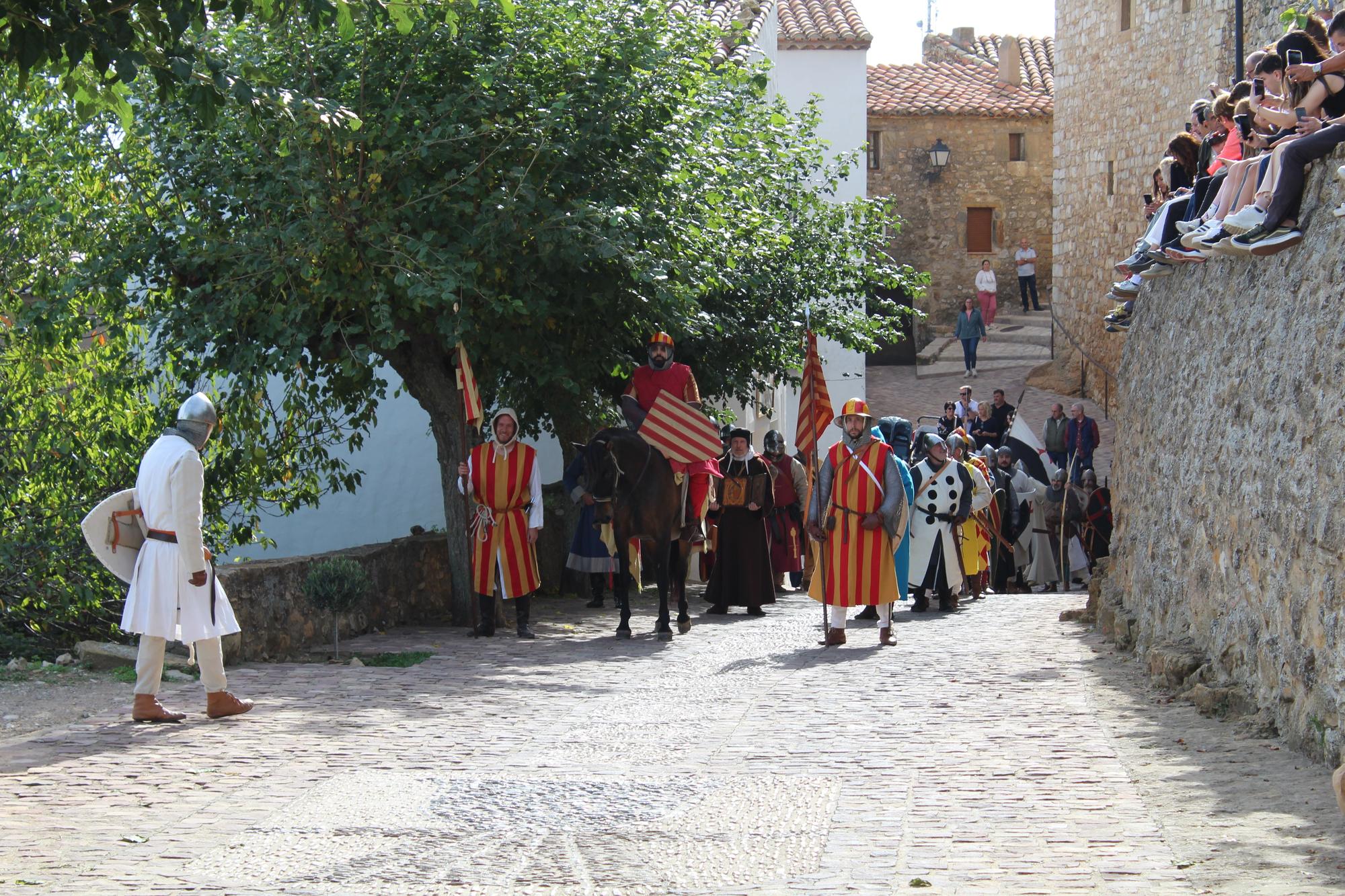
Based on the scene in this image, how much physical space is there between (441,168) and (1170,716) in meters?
7.45

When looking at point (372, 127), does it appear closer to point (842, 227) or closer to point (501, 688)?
point (501, 688)

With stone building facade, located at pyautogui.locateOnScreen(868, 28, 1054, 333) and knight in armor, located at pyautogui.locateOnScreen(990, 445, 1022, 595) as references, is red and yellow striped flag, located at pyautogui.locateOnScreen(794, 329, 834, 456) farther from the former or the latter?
stone building facade, located at pyautogui.locateOnScreen(868, 28, 1054, 333)

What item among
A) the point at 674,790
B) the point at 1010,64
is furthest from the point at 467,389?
the point at 1010,64

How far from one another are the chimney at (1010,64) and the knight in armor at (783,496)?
32781mm

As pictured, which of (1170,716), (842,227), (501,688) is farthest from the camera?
(842,227)

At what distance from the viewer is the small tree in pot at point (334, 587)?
38.2 feet

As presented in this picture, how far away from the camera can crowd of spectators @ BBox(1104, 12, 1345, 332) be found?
816 centimetres

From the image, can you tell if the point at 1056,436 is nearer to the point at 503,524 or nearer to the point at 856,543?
the point at 856,543

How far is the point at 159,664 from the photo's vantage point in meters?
8.80

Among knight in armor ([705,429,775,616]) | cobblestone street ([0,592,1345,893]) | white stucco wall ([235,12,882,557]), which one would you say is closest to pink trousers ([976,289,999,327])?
white stucco wall ([235,12,882,557])

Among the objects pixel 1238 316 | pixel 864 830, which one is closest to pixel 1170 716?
pixel 1238 316

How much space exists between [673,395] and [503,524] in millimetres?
1836

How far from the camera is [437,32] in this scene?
12.9 m

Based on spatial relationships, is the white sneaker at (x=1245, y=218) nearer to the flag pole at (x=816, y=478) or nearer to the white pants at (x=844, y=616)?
the flag pole at (x=816, y=478)
